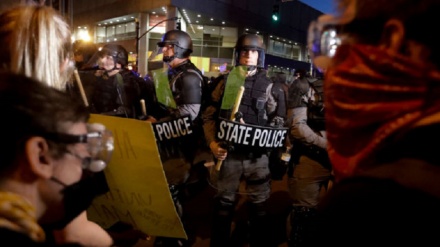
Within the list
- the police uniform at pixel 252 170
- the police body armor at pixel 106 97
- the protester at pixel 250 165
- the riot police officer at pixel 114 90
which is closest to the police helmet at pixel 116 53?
the riot police officer at pixel 114 90

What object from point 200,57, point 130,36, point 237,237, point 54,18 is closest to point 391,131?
point 54,18

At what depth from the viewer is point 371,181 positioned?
0.78m

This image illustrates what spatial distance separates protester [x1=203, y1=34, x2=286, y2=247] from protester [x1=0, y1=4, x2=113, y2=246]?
2.18 meters

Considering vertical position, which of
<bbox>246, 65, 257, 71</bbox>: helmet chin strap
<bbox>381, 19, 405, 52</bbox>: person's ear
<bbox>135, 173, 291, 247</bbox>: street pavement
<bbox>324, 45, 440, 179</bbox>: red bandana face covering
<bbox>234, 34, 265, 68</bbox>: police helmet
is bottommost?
<bbox>135, 173, 291, 247</bbox>: street pavement

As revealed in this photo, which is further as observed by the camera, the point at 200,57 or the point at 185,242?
the point at 200,57

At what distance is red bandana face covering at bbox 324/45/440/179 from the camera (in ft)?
2.68

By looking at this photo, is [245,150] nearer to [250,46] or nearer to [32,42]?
[250,46]

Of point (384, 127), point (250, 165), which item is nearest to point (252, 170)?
point (250, 165)

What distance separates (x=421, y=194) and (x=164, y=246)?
3510mm

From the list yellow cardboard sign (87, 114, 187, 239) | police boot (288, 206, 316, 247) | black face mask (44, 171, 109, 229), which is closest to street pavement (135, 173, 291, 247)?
police boot (288, 206, 316, 247)

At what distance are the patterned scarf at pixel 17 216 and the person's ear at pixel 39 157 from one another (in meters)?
0.10

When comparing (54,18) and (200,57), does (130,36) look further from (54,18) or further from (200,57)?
(54,18)

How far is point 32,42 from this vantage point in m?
1.66

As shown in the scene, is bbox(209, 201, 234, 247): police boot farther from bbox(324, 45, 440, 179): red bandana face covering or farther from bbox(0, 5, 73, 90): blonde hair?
bbox(324, 45, 440, 179): red bandana face covering
